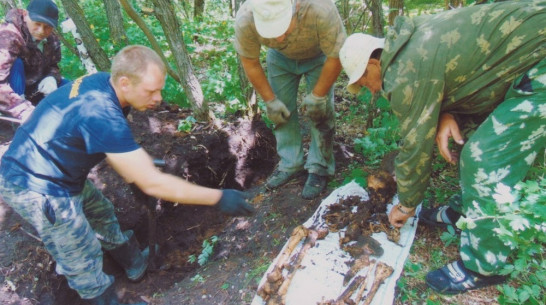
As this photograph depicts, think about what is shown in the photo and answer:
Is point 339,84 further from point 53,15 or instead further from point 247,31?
point 53,15

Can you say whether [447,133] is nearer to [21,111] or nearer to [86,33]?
[21,111]

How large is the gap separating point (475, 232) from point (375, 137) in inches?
74.0

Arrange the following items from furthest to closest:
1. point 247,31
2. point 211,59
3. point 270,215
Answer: point 211,59 < point 270,215 < point 247,31

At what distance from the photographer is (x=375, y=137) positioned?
3.83 metres

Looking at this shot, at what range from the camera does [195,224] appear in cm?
402

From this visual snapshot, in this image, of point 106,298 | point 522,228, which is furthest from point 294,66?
point 106,298

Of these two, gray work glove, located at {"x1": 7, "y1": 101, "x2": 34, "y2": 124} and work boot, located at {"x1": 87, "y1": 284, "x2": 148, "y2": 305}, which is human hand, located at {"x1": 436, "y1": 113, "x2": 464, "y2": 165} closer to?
work boot, located at {"x1": 87, "y1": 284, "x2": 148, "y2": 305}

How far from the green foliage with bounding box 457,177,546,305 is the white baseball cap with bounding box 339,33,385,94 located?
42.5 inches

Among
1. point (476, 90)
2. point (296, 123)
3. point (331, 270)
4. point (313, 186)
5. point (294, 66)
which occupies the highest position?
point (476, 90)

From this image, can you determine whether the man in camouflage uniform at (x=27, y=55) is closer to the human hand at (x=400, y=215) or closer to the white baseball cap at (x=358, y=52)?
the white baseball cap at (x=358, y=52)

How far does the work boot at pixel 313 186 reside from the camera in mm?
3469

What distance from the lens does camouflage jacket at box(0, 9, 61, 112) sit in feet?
11.5

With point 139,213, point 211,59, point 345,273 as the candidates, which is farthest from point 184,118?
point 345,273

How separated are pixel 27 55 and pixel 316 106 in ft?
11.1
